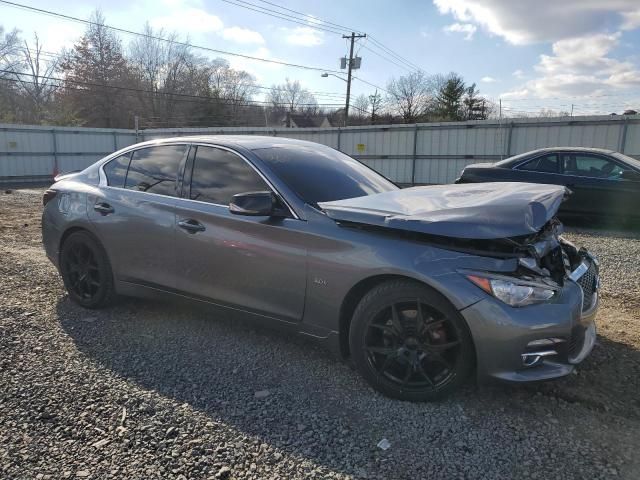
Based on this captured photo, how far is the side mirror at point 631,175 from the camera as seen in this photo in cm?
853

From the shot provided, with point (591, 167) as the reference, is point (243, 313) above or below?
below

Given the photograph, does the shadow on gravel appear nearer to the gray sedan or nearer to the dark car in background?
the gray sedan

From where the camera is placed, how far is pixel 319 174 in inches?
Result: 146

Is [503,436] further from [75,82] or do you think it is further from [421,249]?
[75,82]

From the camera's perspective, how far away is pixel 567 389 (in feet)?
9.97

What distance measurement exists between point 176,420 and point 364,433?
3.48 feet

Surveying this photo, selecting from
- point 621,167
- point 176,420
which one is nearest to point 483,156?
point 621,167

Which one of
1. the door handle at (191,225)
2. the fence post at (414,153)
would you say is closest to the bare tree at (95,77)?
the fence post at (414,153)

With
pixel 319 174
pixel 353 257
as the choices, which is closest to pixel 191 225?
pixel 319 174

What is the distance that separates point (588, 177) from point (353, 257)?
7.79 metres

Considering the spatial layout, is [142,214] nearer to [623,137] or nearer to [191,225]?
[191,225]

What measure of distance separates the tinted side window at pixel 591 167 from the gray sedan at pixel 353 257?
6.32 metres

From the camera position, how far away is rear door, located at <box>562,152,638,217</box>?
28.4ft

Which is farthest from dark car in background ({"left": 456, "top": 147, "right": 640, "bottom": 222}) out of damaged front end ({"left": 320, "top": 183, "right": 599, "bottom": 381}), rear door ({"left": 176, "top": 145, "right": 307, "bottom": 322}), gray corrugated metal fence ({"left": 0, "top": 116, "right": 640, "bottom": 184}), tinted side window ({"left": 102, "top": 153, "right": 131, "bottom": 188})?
tinted side window ({"left": 102, "top": 153, "right": 131, "bottom": 188})
